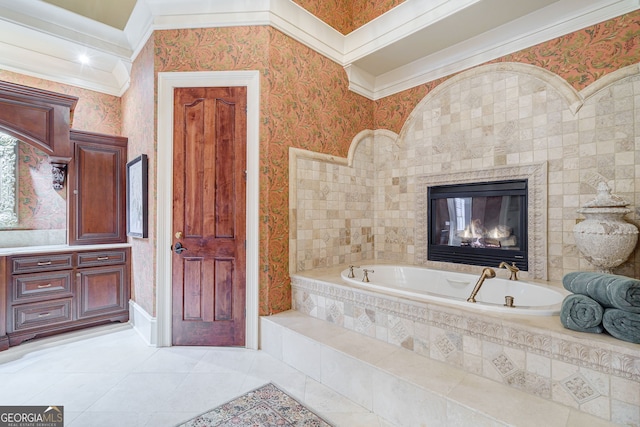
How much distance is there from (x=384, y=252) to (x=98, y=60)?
3.77 metres

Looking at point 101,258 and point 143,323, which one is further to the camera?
point 101,258

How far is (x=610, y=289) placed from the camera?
124cm

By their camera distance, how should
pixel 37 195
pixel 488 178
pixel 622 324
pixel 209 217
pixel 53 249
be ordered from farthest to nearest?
pixel 37 195 → pixel 53 249 → pixel 488 178 → pixel 209 217 → pixel 622 324

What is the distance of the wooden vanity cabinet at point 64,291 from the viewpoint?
248 cm

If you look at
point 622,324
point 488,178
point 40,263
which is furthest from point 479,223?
point 40,263

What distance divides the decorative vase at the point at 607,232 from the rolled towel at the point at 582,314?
0.77m

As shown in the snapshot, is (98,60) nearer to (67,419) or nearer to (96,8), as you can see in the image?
(96,8)

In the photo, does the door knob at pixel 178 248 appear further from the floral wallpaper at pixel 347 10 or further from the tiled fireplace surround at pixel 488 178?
the floral wallpaper at pixel 347 10

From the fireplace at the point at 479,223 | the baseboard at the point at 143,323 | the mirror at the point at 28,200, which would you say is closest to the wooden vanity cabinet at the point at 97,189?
the mirror at the point at 28,200

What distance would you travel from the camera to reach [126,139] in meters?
3.21

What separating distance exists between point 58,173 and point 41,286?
1.12m

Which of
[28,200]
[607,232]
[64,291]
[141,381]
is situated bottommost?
[141,381]

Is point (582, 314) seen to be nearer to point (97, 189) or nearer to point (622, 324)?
point (622, 324)

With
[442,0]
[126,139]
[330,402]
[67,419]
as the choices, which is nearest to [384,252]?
[330,402]
